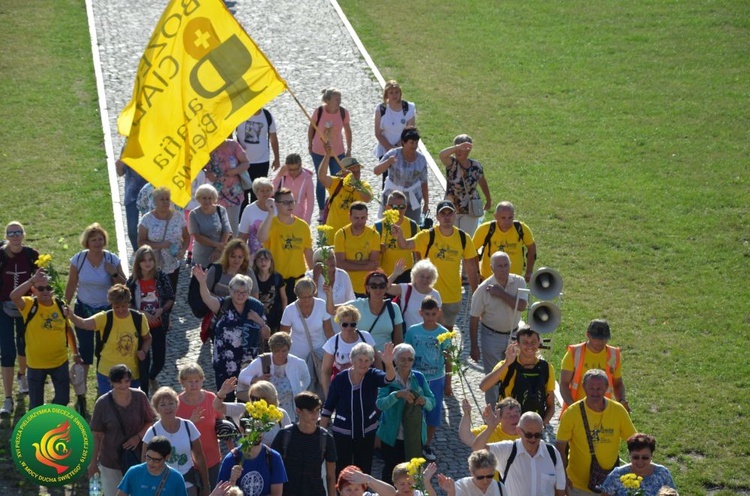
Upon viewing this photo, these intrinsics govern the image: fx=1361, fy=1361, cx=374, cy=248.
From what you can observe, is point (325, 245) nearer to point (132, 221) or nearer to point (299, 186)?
point (299, 186)

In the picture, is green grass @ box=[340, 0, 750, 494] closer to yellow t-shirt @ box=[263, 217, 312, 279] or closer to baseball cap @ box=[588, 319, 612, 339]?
baseball cap @ box=[588, 319, 612, 339]

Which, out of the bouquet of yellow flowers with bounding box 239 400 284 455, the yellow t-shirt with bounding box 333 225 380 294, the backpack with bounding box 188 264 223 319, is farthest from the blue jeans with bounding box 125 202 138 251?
the bouquet of yellow flowers with bounding box 239 400 284 455

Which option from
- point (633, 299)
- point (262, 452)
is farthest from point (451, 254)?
point (262, 452)

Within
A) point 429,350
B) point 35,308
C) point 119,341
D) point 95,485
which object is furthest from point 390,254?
point 95,485

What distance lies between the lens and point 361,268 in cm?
1633

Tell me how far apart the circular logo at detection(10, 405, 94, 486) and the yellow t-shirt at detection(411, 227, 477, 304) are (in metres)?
4.93

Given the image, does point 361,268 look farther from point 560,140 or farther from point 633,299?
point 560,140

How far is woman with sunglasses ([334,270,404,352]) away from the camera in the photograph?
14609 millimetres

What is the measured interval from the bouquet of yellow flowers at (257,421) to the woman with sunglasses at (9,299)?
4890 millimetres

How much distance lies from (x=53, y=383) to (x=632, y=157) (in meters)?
12.9

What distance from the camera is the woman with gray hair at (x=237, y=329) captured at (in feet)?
47.3

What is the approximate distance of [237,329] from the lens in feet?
47.3

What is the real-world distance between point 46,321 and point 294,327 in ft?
8.82

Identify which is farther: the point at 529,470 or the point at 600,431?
the point at 600,431
